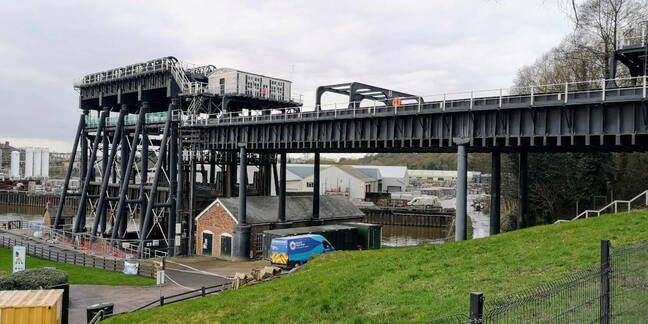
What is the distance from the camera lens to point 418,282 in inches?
661

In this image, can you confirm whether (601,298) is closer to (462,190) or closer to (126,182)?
(462,190)

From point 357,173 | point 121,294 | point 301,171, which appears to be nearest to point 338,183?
point 357,173

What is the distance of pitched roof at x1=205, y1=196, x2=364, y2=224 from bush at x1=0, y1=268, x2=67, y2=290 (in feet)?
75.9

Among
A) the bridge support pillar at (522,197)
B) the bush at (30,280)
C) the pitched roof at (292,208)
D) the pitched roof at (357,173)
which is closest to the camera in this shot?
the bush at (30,280)

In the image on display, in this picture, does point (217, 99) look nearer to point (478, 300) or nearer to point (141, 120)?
point (141, 120)

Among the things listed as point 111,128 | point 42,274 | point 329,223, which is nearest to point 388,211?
point 329,223

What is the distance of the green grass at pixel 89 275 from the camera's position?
33000 millimetres

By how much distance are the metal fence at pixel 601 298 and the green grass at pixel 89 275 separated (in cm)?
2803

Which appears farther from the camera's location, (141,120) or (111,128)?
(111,128)

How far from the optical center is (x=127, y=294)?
97.6 ft

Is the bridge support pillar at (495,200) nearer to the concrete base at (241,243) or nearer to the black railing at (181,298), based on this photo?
the black railing at (181,298)

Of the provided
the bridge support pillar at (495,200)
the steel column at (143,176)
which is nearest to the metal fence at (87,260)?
the steel column at (143,176)

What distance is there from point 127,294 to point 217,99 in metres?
30.2

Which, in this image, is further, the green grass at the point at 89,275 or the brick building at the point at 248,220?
the brick building at the point at 248,220
